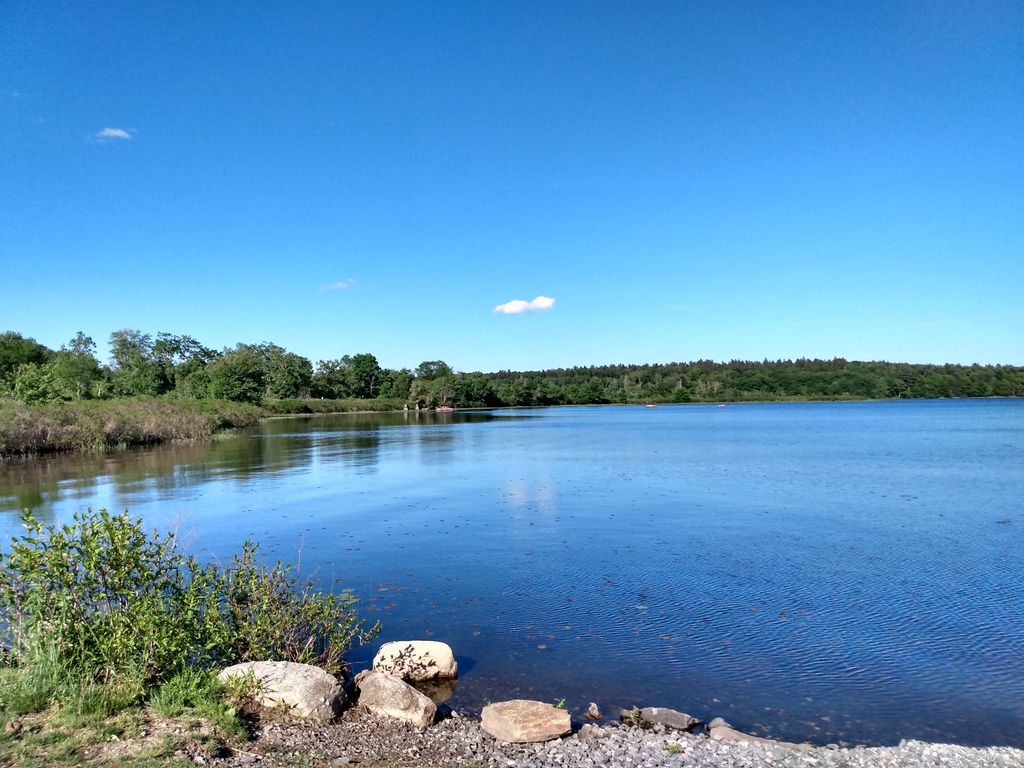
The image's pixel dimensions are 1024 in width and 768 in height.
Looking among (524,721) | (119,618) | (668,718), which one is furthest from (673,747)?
(119,618)

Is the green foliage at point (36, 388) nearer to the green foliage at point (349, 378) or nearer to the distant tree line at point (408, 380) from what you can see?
the distant tree line at point (408, 380)

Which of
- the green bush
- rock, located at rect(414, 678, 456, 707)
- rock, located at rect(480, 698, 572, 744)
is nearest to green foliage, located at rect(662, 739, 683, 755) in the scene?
rock, located at rect(480, 698, 572, 744)

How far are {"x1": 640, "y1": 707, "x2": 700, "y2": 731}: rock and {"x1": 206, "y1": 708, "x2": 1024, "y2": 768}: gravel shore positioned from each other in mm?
280

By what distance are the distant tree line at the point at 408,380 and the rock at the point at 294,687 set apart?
85.7 meters

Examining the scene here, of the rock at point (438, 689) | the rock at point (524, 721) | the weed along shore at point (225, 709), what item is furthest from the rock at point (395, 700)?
the rock at point (438, 689)

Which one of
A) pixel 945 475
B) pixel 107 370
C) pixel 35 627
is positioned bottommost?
pixel 945 475

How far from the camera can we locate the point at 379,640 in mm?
10227

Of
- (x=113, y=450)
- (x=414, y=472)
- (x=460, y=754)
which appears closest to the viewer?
(x=460, y=754)

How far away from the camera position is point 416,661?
8.68 meters

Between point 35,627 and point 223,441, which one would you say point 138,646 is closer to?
point 35,627

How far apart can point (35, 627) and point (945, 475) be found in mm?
32292

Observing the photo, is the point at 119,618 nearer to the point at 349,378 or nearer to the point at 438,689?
the point at 438,689

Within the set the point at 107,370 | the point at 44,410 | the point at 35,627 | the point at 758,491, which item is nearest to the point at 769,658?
the point at 35,627

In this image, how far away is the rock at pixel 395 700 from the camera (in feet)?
24.1
